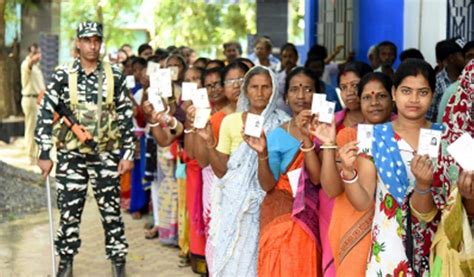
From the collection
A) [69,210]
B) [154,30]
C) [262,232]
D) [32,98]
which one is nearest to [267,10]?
[32,98]

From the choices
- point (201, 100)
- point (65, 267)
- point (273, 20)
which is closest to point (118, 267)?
point (65, 267)

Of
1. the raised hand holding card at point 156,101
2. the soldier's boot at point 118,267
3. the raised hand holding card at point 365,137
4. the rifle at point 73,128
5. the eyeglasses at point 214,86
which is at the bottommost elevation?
the soldier's boot at point 118,267

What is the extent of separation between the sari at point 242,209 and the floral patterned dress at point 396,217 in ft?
4.33

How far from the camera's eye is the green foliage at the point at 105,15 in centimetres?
2402

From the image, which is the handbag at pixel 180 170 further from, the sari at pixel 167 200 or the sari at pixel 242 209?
the sari at pixel 242 209

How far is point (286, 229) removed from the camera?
17.2 feet

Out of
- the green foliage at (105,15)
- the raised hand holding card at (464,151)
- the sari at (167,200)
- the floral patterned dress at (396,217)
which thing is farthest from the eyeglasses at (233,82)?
the green foliage at (105,15)

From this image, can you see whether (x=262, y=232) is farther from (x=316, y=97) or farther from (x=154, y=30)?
(x=154, y=30)

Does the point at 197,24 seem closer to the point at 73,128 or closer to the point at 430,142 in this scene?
the point at 73,128

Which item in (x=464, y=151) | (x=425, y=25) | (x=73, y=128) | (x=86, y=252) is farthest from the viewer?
(x=425, y=25)

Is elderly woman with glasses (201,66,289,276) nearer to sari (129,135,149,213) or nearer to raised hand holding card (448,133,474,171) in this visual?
raised hand holding card (448,133,474,171)

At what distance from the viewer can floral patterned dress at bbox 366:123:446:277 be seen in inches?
167

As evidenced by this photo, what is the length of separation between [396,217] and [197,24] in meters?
23.4

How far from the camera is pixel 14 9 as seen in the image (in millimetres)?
18453
